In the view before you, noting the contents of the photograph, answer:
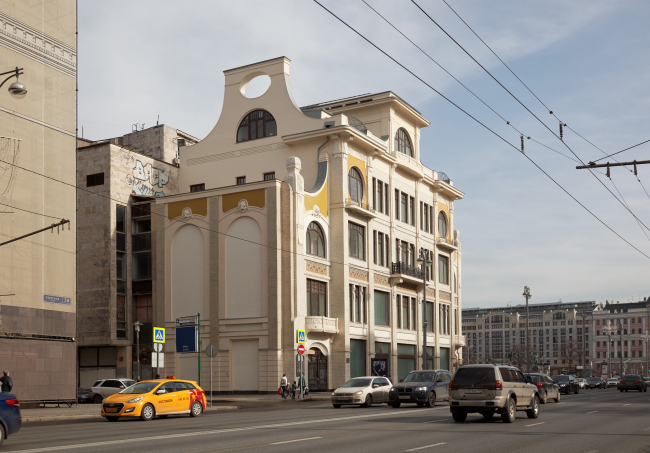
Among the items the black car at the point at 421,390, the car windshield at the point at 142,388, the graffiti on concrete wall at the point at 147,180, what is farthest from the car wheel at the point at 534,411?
the graffiti on concrete wall at the point at 147,180

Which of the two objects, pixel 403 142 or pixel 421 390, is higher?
pixel 403 142

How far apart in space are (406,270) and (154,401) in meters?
37.2

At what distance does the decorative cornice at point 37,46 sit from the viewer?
37.3 m

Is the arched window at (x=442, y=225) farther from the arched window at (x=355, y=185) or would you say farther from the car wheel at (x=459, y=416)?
the car wheel at (x=459, y=416)

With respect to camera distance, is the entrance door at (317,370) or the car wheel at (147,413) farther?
the entrance door at (317,370)

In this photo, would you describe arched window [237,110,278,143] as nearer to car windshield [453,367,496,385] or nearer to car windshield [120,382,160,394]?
car windshield [120,382,160,394]

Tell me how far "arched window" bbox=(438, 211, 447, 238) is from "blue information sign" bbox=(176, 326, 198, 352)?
3794 cm

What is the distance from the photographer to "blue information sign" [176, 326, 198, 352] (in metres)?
36.7

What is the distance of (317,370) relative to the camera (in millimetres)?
52188

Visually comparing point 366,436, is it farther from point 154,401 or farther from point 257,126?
point 257,126

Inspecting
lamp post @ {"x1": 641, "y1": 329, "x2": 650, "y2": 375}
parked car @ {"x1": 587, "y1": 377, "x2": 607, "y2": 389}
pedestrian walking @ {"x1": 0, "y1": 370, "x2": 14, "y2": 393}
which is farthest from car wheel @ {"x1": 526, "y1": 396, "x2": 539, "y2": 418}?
lamp post @ {"x1": 641, "y1": 329, "x2": 650, "y2": 375}

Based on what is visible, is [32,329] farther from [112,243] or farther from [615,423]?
[615,423]

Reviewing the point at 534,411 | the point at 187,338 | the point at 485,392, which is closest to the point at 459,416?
the point at 485,392

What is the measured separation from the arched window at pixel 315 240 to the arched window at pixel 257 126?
8376mm
